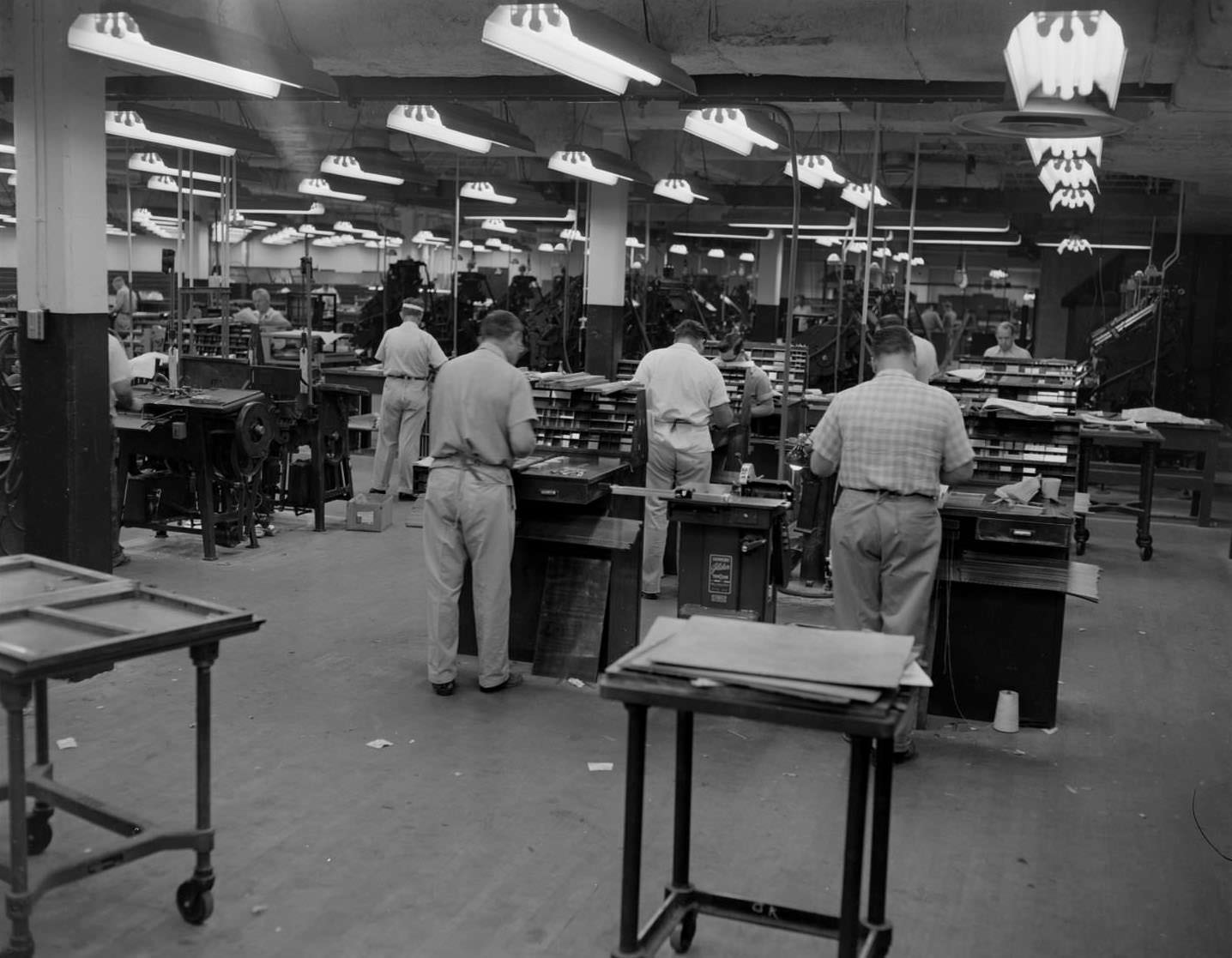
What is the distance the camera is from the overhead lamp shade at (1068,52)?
141 inches

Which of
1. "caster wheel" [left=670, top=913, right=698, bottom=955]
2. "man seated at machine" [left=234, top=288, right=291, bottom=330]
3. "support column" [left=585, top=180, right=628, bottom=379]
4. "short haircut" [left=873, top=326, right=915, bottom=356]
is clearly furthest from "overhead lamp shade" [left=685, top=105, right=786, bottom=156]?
"man seated at machine" [left=234, top=288, right=291, bottom=330]

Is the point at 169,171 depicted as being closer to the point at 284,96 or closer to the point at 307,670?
the point at 284,96

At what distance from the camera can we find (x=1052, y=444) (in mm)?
7125

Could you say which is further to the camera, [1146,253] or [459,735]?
[1146,253]

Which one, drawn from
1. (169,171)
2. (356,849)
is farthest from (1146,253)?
(356,849)

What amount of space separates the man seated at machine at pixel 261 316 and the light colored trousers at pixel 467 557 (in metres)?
9.74

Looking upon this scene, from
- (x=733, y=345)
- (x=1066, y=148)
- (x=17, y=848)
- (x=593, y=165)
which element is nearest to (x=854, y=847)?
(x=17, y=848)

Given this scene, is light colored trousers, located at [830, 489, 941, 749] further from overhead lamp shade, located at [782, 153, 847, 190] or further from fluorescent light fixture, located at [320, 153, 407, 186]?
fluorescent light fixture, located at [320, 153, 407, 186]

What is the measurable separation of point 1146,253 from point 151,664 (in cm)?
2066

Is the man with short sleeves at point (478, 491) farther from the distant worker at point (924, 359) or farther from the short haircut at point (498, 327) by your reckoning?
the distant worker at point (924, 359)

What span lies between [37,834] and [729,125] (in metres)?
5.65

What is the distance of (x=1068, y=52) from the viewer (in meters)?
3.61

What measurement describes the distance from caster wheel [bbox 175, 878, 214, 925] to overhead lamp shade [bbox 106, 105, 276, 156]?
17.1ft

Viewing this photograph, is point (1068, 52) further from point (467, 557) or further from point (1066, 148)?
point (1066, 148)
